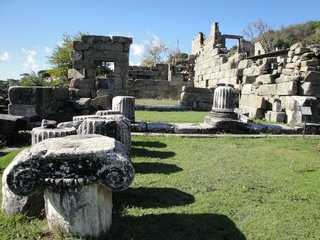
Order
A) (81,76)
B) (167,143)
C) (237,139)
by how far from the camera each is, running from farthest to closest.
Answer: (81,76), (237,139), (167,143)

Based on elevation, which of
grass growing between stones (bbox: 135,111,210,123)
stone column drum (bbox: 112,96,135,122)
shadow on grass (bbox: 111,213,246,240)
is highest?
stone column drum (bbox: 112,96,135,122)

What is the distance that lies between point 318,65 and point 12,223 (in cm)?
1106

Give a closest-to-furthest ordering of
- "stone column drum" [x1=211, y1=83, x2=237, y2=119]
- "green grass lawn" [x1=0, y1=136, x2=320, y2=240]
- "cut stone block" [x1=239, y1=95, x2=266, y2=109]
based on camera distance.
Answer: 1. "green grass lawn" [x1=0, y1=136, x2=320, y2=240]
2. "stone column drum" [x1=211, y1=83, x2=237, y2=119]
3. "cut stone block" [x1=239, y1=95, x2=266, y2=109]

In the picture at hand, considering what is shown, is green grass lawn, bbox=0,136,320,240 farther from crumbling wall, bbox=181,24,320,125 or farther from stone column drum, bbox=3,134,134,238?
crumbling wall, bbox=181,24,320,125

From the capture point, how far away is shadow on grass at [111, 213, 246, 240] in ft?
10.5

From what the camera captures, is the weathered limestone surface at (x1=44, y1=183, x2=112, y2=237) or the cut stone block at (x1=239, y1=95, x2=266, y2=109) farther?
the cut stone block at (x1=239, y1=95, x2=266, y2=109)

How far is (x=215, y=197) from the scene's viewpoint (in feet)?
14.1

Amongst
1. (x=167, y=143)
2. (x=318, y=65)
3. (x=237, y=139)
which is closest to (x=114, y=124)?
(x=167, y=143)

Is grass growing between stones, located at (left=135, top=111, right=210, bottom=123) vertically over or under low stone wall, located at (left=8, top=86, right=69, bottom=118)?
under

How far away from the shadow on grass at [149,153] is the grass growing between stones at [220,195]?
0.07 ft

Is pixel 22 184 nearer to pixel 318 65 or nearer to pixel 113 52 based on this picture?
pixel 318 65

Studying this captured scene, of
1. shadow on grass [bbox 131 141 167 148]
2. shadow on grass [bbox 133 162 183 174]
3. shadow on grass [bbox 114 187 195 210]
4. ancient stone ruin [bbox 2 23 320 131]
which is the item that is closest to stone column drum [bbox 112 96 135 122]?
ancient stone ruin [bbox 2 23 320 131]

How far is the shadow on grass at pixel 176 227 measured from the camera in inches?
127

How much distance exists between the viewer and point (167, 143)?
25.6 feet
